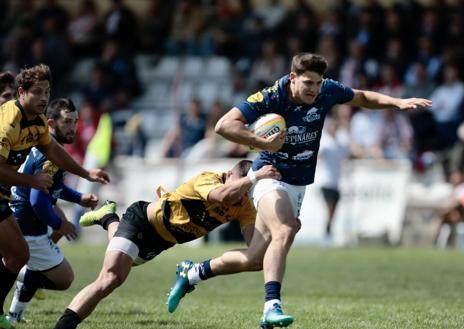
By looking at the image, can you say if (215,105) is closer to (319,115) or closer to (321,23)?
(321,23)

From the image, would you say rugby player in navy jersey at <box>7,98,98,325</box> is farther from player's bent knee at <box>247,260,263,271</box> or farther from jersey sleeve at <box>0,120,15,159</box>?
player's bent knee at <box>247,260,263,271</box>

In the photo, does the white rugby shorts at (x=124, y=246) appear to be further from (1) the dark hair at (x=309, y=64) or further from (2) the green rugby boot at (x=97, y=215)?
(1) the dark hair at (x=309, y=64)

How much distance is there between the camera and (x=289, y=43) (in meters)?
22.8

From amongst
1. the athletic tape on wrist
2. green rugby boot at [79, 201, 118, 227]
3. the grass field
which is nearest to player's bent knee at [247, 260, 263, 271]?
the grass field

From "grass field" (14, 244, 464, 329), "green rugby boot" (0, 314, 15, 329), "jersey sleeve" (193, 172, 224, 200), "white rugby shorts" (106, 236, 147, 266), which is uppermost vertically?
"jersey sleeve" (193, 172, 224, 200)

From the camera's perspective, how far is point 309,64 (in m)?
9.03

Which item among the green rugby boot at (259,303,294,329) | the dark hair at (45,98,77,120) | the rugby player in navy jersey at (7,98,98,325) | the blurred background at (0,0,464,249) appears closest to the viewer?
the green rugby boot at (259,303,294,329)

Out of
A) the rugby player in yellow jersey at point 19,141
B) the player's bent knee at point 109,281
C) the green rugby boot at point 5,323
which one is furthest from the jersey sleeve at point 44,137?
the green rugby boot at point 5,323

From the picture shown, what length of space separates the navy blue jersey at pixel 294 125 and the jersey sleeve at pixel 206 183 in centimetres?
51

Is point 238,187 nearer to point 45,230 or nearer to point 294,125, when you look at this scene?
point 294,125

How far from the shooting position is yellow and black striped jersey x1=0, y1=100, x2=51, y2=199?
8562 mm

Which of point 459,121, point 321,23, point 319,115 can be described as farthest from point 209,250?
point 319,115

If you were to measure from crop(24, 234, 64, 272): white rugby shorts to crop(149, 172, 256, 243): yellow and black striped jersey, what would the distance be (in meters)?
1.60

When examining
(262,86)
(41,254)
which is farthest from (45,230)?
(262,86)
